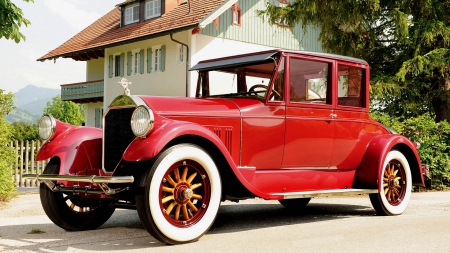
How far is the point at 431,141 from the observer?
41.8 feet

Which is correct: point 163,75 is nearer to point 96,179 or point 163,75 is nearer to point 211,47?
point 211,47

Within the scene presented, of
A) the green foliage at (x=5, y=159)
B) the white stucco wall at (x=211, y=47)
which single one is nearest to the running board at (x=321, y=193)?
the green foliage at (x=5, y=159)

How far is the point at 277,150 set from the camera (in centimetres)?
645

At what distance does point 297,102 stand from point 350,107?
1050 mm

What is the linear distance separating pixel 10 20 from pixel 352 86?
776cm

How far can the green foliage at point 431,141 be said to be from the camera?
12602 mm

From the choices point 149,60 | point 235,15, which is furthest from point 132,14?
point 235,15

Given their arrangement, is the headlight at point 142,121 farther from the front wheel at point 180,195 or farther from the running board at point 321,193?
the running board at point 321,193

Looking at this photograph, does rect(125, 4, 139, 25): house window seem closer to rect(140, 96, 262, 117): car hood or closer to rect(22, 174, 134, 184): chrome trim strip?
rect(140, 96, 262, 117): car hood

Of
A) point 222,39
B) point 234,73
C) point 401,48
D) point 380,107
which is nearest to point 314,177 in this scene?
point 234,73

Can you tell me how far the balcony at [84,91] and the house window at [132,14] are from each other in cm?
408

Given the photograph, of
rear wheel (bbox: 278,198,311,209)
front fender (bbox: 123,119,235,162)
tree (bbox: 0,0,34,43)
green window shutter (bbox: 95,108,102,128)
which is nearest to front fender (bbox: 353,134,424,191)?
rear wheel (bbox: 278,198,311,209)

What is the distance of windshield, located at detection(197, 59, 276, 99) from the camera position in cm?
659

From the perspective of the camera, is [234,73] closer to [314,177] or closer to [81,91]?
[314,177]
